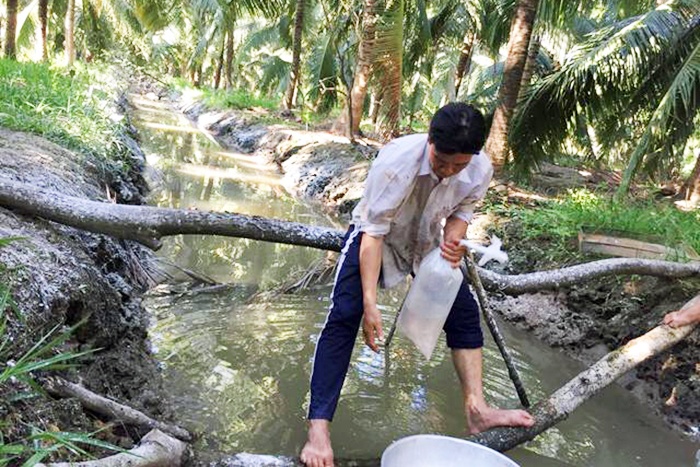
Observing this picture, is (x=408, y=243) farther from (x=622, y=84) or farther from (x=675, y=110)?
(x=622, y=84)

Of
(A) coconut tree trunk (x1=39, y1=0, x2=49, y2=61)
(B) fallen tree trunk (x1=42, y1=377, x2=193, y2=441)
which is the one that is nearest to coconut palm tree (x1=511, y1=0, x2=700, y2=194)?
(B) fallen tree trunk (x1=42, y1=377, x2=193, y2=441)

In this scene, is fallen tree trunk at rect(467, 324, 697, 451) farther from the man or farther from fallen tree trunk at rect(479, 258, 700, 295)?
fallen tree trunk at rect(479, 258, 700, 295)

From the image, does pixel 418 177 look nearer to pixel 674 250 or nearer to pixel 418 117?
pixel 674 250

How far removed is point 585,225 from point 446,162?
3626 millimetres

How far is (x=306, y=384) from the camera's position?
3.50 m

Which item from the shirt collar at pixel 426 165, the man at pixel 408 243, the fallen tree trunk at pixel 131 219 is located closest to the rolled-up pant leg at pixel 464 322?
the man at pixel 408 243

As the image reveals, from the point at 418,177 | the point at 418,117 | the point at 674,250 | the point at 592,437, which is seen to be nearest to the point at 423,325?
the point at 418,177

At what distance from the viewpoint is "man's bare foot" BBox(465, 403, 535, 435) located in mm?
2510

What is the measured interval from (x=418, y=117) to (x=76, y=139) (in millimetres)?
25387

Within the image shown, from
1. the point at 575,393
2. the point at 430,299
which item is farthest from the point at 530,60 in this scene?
the point at 430,299

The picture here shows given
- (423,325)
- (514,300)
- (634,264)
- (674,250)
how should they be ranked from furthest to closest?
(514,300)
(674,250)
(634,264)
(423,325)

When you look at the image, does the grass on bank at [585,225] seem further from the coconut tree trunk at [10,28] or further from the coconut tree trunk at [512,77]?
the coconut tree trunk at [10,28]

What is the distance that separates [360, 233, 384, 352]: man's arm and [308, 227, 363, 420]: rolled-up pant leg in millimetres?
107

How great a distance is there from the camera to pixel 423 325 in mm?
2539
